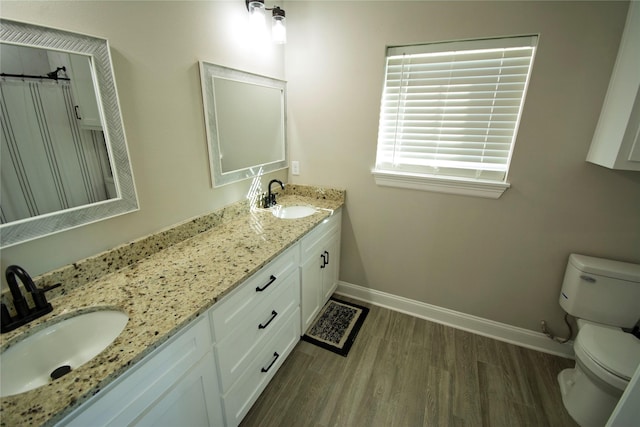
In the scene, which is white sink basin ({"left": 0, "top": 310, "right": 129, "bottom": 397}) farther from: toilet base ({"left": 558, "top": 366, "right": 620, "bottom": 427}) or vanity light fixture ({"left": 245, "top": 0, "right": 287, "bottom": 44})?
toilet base ({"left": 558, "top": 366, "right": 620, "bottom": 427})

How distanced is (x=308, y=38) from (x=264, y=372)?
2.20m

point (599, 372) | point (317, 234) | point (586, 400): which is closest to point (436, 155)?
point (317, 234)

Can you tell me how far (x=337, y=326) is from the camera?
2113mm

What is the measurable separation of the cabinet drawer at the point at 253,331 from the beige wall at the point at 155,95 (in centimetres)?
65

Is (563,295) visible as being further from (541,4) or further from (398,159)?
(541,4)

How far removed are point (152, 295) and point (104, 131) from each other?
2.22 feet

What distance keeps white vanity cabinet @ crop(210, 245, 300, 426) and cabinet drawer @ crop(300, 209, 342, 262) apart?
10cm

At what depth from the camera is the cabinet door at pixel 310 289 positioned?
5.90 feet

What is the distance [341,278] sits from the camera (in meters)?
2.48

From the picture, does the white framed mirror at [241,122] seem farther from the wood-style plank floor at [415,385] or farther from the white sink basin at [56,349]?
the wood-style plank floor at [415,385]

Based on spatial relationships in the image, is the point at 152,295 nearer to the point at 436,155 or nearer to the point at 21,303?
the point at 21,303

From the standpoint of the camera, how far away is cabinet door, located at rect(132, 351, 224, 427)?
0.91m

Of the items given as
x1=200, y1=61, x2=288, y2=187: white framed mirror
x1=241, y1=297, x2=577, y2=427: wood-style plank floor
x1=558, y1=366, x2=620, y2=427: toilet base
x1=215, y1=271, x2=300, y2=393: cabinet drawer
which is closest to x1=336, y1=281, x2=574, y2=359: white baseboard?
x1=241, y1=297, x2=577, y2=427: wood-style plank floor

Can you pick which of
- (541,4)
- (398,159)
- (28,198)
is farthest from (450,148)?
(28,198)
